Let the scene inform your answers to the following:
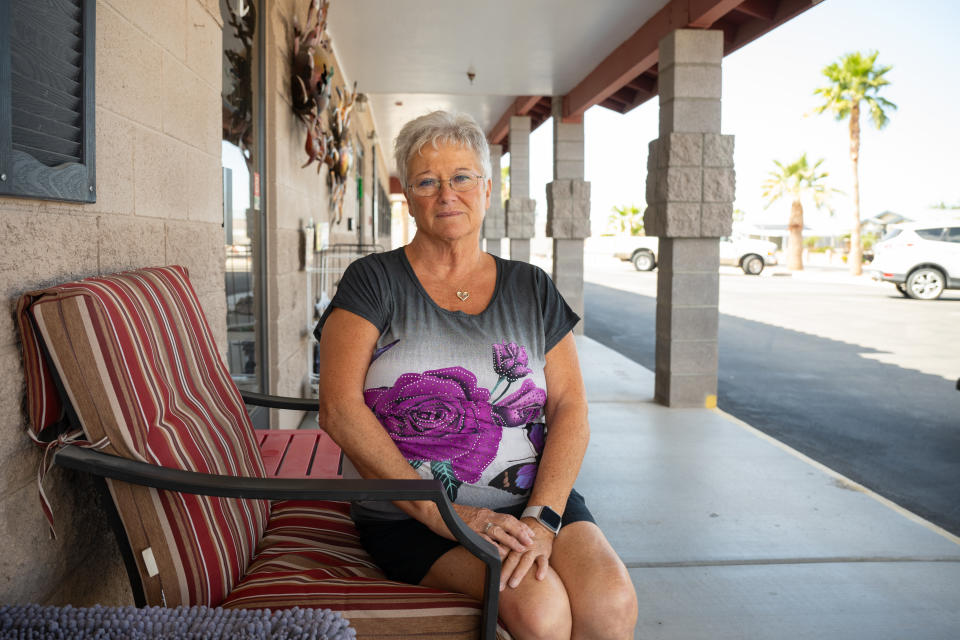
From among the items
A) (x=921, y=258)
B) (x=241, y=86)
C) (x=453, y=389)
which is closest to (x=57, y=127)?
(x=453, y=389)

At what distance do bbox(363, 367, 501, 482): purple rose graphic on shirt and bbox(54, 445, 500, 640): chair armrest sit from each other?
33 cm

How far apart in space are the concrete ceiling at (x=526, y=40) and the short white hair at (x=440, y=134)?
3.60 metres

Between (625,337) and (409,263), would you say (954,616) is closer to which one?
(409,263)

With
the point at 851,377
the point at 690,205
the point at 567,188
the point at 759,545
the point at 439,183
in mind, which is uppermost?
the point at 567,188

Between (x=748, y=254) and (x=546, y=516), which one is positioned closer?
(x=546, y=516)

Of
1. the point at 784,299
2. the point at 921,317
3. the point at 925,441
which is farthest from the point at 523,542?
the point at 784,299

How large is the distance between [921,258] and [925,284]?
56cm

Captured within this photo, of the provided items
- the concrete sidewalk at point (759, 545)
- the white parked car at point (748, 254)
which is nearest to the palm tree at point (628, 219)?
the white parked car at point (748, 254)

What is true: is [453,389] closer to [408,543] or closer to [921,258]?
[408,543]

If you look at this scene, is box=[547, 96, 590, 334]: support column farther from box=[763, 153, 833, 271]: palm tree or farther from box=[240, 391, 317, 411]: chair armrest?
box=[763, 153, 833, 271]: palm tree

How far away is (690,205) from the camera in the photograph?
5301mm

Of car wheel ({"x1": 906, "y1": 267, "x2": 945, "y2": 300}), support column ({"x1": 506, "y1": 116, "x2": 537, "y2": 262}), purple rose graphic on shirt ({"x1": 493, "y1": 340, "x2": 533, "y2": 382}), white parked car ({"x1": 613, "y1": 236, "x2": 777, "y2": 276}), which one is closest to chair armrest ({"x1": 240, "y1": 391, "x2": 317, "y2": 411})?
purple rose graphic on shirt ({"x1": 493, "y1": 340, "x2": 533, "y2": 382})

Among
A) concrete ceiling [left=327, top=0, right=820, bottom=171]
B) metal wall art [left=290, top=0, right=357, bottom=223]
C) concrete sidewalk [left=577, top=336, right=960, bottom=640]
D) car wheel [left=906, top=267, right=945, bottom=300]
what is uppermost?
concrete ceiling [left=327, top=0, right=820, bottom=171]

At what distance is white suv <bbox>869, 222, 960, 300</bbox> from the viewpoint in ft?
46.3
